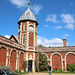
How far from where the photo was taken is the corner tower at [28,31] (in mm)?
23016

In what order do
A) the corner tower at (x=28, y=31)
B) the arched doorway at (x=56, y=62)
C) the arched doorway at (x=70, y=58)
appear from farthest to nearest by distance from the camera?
the arched doorway at (x=56, y=62), the corner tower at (x=28, y=31), the arched doorway at (x=70, y=58)

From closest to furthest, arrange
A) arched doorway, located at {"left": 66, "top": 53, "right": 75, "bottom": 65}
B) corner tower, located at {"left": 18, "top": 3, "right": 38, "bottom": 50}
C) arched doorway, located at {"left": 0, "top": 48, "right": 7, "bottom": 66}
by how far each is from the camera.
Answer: arched doorway, located at {"left": 0, "top": 48, "right": 7, "bottom": 66} < arched doorway, located at {"left": 66, "top": 53, "right": 75, "bottom": 65} < corner tower, located at {"left": 18, "top": 3, "right": 38, "bottom": 50}

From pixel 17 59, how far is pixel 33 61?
4.22m

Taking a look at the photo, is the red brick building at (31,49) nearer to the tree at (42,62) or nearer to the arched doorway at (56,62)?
the arched doorway at (56,62)

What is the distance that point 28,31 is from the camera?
2330 centimetres

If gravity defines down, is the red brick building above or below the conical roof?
below

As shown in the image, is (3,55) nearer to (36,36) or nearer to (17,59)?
(17,59)

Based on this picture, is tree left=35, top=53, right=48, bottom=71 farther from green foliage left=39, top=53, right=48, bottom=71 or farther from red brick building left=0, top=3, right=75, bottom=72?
red brick building left=0, top=3, right=75, bottom=72

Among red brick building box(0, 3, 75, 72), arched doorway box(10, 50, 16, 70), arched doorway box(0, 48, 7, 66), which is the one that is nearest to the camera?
arched doorway box(0, 48, 7, 66)

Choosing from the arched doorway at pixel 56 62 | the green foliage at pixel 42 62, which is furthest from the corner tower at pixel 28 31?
the arched doorway at pixel 56 62

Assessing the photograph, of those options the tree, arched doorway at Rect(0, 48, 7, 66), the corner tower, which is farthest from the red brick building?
arched doorway at Rect(0, 48, 7, 66)

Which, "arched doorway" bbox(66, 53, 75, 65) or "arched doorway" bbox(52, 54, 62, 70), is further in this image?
"arched doorway" bbox(52, 54, 62, 70)

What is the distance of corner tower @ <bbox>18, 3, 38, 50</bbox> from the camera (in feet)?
75.5

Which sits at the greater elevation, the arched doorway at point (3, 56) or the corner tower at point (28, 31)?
the corner tower at point (28, 31)
